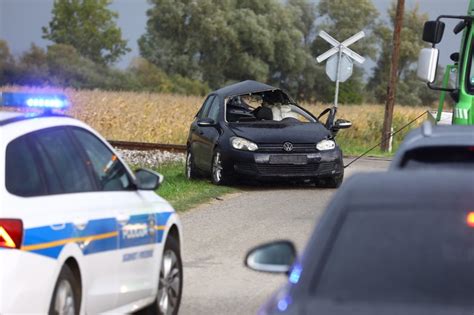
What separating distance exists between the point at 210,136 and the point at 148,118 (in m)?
17.1

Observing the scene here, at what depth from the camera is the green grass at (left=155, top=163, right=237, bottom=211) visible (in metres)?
18.3

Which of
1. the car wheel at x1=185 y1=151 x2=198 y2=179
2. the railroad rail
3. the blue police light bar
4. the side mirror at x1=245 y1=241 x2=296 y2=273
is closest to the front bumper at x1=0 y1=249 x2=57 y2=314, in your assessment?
the side mirror at x1=245 y1=241 x2=296 y2=273

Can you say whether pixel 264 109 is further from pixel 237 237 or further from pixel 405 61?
pixel 405 61

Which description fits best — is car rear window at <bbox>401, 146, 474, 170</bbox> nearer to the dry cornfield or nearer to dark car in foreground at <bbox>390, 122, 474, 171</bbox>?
dark car in foreground at <bbox>390, 122, 474, 171</bbox>

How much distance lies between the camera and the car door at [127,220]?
8.25 m

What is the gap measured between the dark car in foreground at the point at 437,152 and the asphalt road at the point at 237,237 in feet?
9.42

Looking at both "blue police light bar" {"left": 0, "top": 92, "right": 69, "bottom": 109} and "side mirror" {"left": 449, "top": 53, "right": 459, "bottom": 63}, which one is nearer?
"blue police light bar" {"left": 0, "top": 92, "right": 69, "bottom": 109}

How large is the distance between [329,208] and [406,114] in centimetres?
4245

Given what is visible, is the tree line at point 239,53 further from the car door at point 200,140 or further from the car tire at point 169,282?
the car tire at point 169,282

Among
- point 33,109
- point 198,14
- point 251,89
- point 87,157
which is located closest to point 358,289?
point 87,157

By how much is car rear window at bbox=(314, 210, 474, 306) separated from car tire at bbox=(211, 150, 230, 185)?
15670 mm

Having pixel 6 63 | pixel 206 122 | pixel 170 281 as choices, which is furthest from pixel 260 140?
pixel 6 63

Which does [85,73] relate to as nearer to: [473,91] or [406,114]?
[406,114]

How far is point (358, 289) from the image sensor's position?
508 cm
